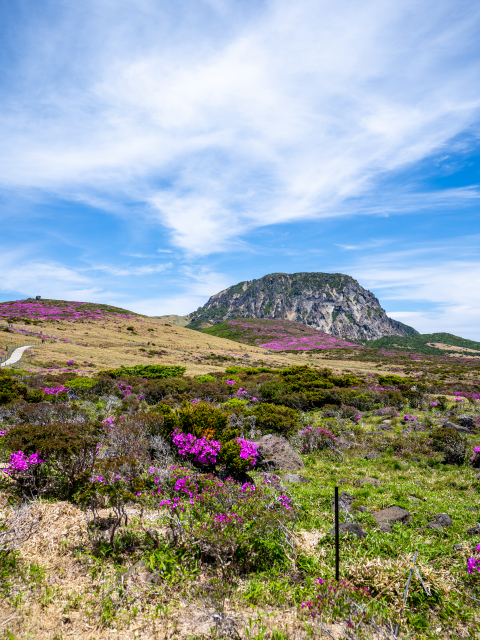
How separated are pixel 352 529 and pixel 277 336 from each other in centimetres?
9641

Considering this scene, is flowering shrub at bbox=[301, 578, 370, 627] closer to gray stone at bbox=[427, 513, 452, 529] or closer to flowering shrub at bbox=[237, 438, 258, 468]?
gray stone at bbox=[427, 513, 452, 529]

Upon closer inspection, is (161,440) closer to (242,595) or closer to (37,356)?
(242,595)

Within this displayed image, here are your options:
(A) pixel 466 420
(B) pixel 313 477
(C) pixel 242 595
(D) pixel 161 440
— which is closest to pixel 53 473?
(D) pixel 161 440

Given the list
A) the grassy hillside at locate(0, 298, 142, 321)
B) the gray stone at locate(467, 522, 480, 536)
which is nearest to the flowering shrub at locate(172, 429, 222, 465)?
the gray stone at locate(467, 522, 480, 536)

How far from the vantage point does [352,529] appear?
5.67m

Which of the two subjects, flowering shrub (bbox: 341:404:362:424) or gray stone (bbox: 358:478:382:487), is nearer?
gray stone (bbox: 358:478:382:487)

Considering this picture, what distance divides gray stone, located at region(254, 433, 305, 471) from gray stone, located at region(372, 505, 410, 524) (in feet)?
10.2

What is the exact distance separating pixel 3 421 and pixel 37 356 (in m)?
24.1

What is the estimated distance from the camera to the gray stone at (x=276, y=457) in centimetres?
929

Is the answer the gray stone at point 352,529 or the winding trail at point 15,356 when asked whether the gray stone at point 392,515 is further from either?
the winding trail at point 15,356

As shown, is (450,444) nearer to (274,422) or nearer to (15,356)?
(274,422)

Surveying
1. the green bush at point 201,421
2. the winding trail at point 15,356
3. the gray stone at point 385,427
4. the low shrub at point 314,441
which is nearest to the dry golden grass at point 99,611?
the green bush at point 201,421

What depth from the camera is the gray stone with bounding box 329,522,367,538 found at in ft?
18.2

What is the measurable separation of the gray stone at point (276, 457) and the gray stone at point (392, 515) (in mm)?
3121
